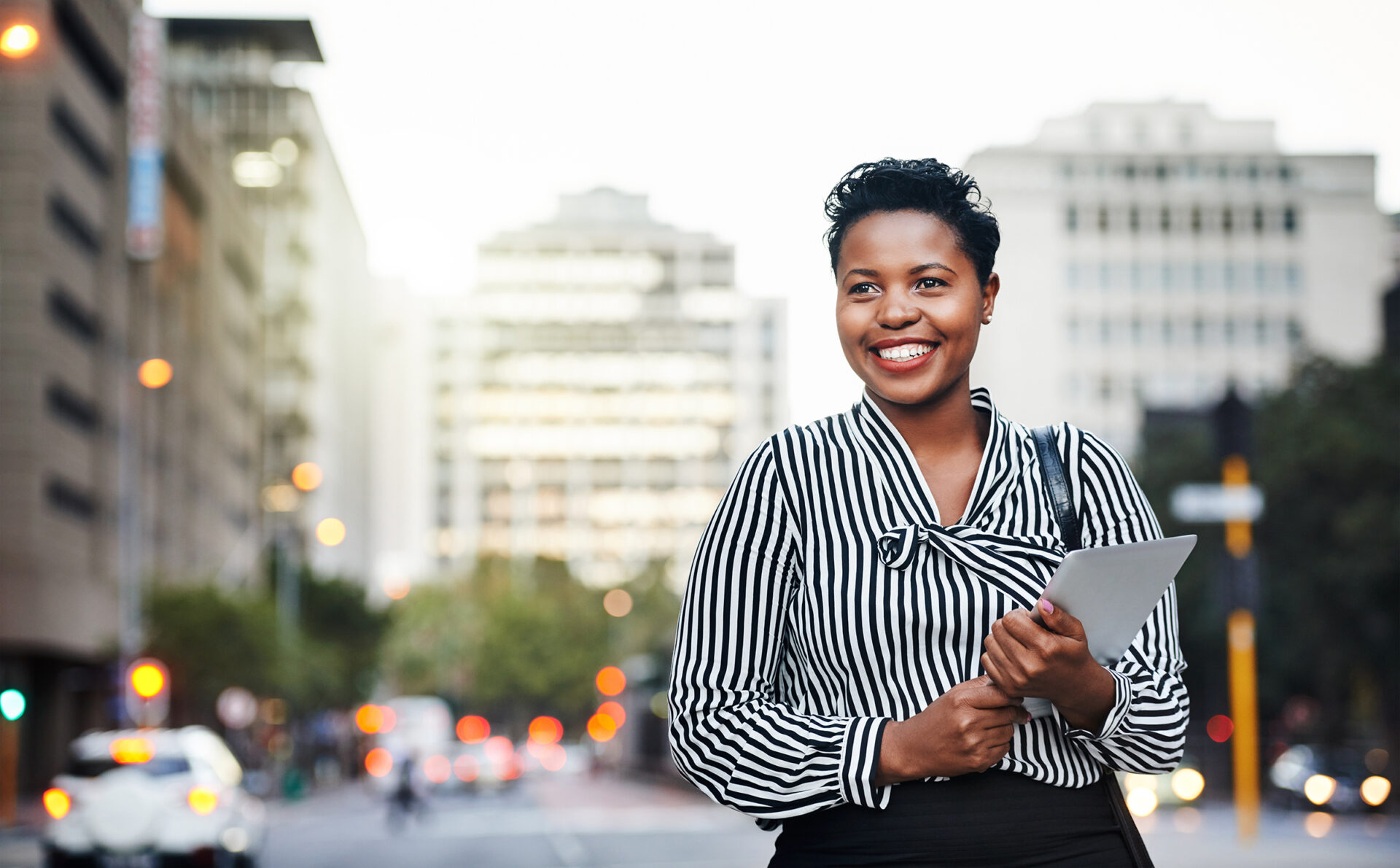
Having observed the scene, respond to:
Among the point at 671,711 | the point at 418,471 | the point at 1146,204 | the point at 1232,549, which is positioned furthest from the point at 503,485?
the point at 671,711

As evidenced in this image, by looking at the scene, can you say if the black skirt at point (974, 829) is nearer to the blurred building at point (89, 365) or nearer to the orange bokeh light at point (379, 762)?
the blurred building at point (89, 365)

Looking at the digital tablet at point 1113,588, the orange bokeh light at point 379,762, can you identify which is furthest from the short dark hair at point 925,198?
the orange bokeh light at point 379,762

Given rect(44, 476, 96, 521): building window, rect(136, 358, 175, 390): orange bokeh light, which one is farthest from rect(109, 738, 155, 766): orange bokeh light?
rect(44, 476, 96, 521): building window

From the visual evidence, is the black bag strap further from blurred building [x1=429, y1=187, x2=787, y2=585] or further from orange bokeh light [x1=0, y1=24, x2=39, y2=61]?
blurred building [x1=429, y1=187, x2=787, y2=585]

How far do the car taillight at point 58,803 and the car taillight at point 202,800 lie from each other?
113 centimetres

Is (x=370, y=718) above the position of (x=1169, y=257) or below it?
below

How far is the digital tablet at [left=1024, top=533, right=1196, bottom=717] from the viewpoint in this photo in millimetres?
2252

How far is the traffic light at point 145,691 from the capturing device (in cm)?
3719

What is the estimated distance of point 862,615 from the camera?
244 centimetres

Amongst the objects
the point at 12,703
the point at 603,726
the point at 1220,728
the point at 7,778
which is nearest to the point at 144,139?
the point at 603,726

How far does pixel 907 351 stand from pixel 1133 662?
56cm

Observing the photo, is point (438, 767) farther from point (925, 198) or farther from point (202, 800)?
point (925, 198)

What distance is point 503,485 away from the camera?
163 meters

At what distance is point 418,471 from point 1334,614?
12698 centimetres
